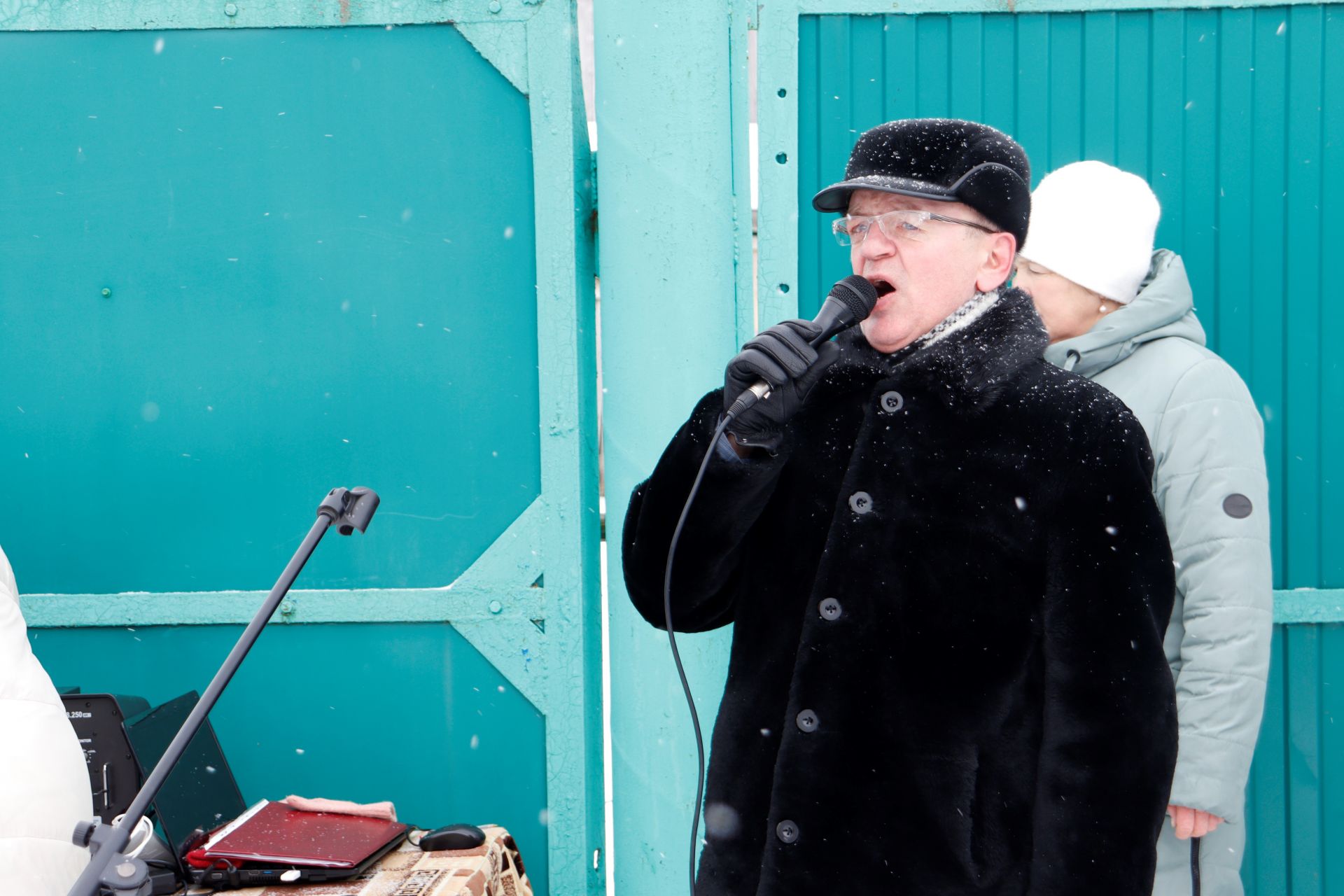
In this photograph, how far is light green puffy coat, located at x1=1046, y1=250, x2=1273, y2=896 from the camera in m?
1.85

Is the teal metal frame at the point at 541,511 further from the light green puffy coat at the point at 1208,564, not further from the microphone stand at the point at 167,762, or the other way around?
the microphone stand at the point at 167,762

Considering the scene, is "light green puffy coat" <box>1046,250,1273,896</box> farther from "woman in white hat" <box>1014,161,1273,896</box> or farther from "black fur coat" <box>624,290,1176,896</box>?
"black fur coat" <box>624,290,1176,896</box>

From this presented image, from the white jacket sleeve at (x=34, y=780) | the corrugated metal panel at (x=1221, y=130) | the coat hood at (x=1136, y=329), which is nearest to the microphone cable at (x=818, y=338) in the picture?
the coat hood at (x=1136, y=329)

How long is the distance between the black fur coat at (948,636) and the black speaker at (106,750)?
132cm

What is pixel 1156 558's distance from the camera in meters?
1.48

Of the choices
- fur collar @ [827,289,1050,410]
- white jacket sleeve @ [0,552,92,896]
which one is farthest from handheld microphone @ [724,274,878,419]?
white jacket sleeve @ [0,552,92,896]

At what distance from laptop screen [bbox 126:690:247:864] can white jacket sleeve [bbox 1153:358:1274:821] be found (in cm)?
191

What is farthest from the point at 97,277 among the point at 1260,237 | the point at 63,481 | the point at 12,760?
the point at 1260,237

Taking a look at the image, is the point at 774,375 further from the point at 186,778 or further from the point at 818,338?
the point at 186,778

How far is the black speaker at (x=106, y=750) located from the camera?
223cm

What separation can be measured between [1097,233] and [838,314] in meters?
0.93

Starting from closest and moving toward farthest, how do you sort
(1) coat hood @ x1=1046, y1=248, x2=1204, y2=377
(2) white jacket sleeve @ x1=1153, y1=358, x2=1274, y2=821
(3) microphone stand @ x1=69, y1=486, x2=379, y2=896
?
(3) microphone stand @ x1=69, y1=486, x2=379, y2=896, (2) white jacket sleeve @ x1=1153, y1=358, x2=1274, y2=821, (1) coat hood @ x1=1046, y1=248, x2=1204, y2=377

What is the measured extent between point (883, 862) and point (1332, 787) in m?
1.89

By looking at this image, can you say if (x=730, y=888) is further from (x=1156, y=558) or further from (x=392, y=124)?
(x=392, y=124)
